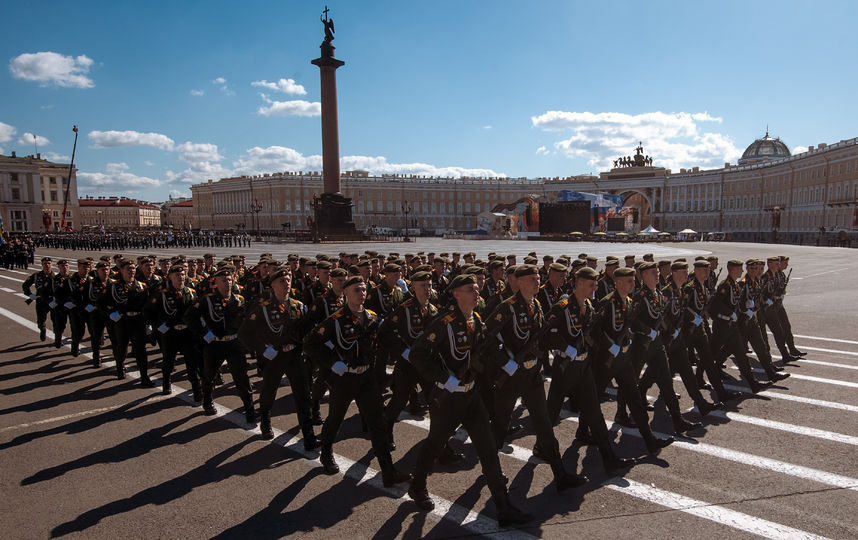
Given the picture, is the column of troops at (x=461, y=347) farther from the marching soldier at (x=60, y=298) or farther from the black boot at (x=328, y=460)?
the marching soldier at (x=60, y=298)

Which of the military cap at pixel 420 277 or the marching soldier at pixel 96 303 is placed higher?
the military cap at pixel 420 277

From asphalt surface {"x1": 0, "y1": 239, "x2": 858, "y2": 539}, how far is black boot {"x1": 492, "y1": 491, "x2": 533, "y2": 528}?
78mm

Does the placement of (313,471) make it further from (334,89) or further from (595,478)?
(334,89)

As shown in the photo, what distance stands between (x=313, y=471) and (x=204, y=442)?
5.44 feet

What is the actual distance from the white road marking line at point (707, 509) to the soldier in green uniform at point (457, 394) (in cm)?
126

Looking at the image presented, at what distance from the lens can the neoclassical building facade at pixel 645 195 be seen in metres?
76.4

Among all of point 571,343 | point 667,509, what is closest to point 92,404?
point 571,343

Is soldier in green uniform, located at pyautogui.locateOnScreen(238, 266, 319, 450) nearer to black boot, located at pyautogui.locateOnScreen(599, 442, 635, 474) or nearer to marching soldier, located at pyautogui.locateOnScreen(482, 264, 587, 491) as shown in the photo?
marching soldier, located at pyautogui.locateOnScreen(482, 264, 587, 491)

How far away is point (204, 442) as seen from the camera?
245 inches

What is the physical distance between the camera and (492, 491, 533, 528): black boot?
439 centimetres

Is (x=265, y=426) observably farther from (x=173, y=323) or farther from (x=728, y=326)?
(x=728, y=326)

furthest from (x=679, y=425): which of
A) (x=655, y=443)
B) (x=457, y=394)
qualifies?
(x=457, y=394)

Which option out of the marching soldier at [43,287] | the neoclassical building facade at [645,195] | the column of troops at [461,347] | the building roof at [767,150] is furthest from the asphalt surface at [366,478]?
the building roof at [767,150]

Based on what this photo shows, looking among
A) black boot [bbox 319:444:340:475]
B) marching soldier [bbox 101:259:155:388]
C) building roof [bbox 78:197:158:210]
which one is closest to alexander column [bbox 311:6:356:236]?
marching soldier [bbox 101:259:155:388]
